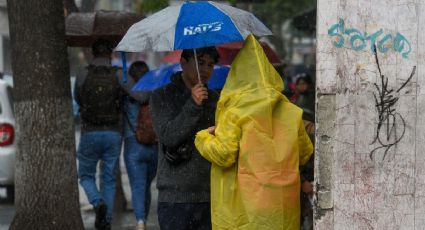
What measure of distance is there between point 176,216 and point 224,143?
727mm

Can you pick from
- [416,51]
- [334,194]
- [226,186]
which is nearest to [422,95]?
[416,51]

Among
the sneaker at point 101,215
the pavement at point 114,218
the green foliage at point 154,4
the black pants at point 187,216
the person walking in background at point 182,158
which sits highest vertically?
the green foliage at point 154,4

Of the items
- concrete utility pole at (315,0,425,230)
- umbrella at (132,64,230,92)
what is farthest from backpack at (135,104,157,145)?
concrete utility pole at (315,0,425,230)

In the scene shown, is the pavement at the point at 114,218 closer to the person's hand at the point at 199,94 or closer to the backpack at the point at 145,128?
the backpack at the point at 145,128

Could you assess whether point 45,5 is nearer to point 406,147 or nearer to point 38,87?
point 38,87

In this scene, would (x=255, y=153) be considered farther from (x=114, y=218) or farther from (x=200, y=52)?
(x=114, y=218)

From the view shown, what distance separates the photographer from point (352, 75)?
4859 millimetres

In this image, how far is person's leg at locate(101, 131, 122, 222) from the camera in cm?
954

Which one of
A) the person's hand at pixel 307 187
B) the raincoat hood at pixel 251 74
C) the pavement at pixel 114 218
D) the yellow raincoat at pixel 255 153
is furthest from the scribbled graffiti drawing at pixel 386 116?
the pavement at pixel 114 218

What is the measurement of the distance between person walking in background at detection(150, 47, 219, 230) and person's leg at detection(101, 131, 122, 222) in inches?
151

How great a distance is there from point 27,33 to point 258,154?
3.93m

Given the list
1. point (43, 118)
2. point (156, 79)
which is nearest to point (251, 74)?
point (43, 118)

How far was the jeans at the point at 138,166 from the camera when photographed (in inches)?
385

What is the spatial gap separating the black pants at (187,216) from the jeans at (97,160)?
3.90m
